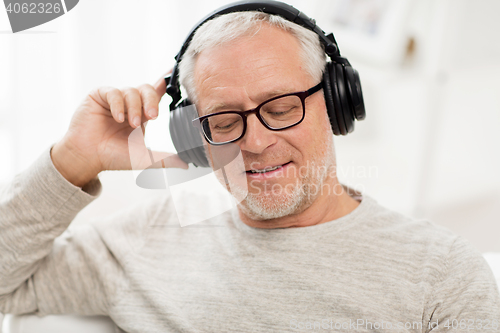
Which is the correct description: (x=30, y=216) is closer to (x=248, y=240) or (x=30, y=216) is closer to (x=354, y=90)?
(x=248, y=240)

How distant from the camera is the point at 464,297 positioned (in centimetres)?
81

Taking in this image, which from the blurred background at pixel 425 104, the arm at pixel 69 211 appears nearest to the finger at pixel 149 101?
the arm at pixel 69 211

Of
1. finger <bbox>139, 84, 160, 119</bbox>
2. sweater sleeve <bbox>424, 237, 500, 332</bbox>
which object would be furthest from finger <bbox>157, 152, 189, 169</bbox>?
sweater sleeve <bbox>424, 237, 500, 332</bbox>

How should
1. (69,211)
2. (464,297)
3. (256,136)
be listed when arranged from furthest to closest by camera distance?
1. (69,211)
2. (256,136)
3. (464,297)

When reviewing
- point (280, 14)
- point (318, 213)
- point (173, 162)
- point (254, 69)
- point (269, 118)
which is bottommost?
point (318, 213)

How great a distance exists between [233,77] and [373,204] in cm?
49

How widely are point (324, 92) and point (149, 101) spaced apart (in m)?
0.44

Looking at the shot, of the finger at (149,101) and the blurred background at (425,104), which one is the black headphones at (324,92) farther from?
the blurred background at (425,104)

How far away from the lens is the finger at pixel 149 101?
1008 millimetres

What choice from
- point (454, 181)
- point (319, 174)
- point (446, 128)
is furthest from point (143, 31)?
point (454, 181)

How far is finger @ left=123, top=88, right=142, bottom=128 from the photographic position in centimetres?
99

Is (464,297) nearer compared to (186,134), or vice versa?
(464,297)

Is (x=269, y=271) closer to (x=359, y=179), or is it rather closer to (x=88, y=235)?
(x=88, y=235)

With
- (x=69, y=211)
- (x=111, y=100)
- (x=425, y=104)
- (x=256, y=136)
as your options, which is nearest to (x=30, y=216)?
(x=69, y=211)
